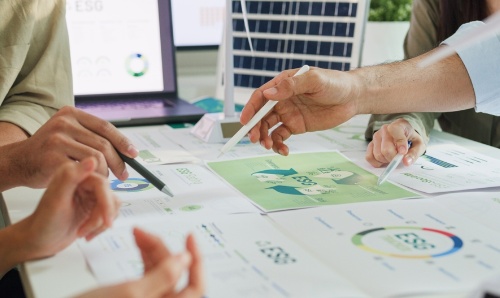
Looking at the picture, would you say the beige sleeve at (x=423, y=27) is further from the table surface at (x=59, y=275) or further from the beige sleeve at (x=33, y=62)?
the table surface at (x=59, y=275)

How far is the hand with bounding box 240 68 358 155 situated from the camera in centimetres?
105

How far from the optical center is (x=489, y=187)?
101 centimetres

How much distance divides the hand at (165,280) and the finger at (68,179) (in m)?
0.12

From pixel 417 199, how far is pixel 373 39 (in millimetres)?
921

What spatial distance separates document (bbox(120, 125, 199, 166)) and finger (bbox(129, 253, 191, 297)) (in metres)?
0.57

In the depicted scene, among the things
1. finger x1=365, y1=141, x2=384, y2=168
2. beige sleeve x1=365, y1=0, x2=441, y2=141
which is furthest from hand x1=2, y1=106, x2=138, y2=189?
beige sleeve x1=365, y1=0, x2=441, y2=141

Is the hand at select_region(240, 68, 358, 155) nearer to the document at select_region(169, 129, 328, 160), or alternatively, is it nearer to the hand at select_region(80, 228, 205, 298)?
the document at select_region(169, 129, 328, 160)

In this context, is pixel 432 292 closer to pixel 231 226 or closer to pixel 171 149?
pixel 231 226

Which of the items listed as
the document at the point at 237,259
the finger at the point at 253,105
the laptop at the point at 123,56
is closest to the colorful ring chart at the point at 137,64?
the laptop at the point at 123,56

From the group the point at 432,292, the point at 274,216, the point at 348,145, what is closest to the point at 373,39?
the point at 348,145

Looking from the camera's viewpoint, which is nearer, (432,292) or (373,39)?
(432,292)

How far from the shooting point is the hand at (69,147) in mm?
870

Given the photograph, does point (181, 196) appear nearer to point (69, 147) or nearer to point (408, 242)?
point (69, 147)

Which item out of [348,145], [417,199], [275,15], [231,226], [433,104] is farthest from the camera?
[275,15]
